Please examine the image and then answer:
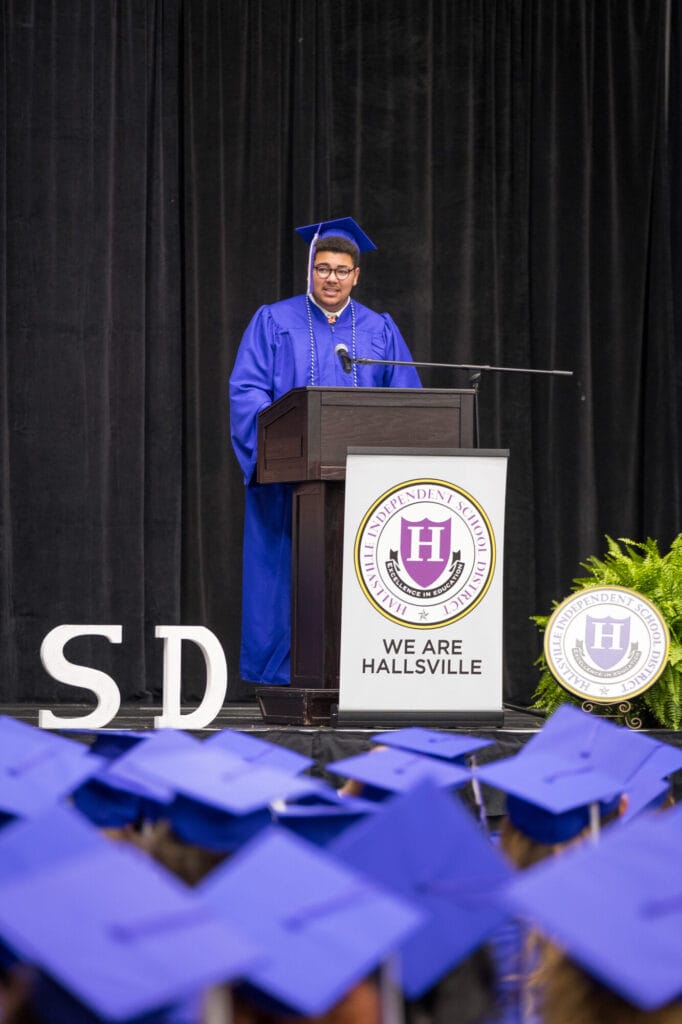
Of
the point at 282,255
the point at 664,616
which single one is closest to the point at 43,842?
the point at 664,616

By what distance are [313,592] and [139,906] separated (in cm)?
287

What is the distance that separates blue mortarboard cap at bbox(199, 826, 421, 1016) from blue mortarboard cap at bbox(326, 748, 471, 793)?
1.51ft

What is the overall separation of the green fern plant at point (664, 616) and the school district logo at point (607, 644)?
3.7 inches

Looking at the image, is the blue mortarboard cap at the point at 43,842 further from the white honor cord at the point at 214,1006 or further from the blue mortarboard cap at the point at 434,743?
the blue mortarboard cap at the point at 434,743

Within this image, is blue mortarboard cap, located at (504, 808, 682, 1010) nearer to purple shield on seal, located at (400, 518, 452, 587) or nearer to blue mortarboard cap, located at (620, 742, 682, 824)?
blue mortarboard cap, located at (620, 742, 682, 824)

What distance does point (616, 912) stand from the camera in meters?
0.80

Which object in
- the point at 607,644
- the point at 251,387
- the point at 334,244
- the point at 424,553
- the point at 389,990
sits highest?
the point at 334,244

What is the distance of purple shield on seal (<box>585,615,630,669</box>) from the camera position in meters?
3.24

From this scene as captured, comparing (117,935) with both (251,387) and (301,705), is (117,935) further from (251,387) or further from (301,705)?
(251,387)

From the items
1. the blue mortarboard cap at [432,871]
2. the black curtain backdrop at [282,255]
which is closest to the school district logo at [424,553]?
the blue mortarboard cap at [432,871]

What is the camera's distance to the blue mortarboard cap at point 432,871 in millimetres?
905

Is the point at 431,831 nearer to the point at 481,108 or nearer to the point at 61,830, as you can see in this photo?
the point at 61,830

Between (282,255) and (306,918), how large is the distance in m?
5.59

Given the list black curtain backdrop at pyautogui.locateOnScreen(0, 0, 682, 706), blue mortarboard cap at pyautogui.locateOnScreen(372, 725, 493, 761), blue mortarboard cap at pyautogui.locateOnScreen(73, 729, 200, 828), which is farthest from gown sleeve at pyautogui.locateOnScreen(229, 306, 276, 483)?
blue mortarboard cap at pyautogui.locateOnScreen(73, 729, 200, 828)
